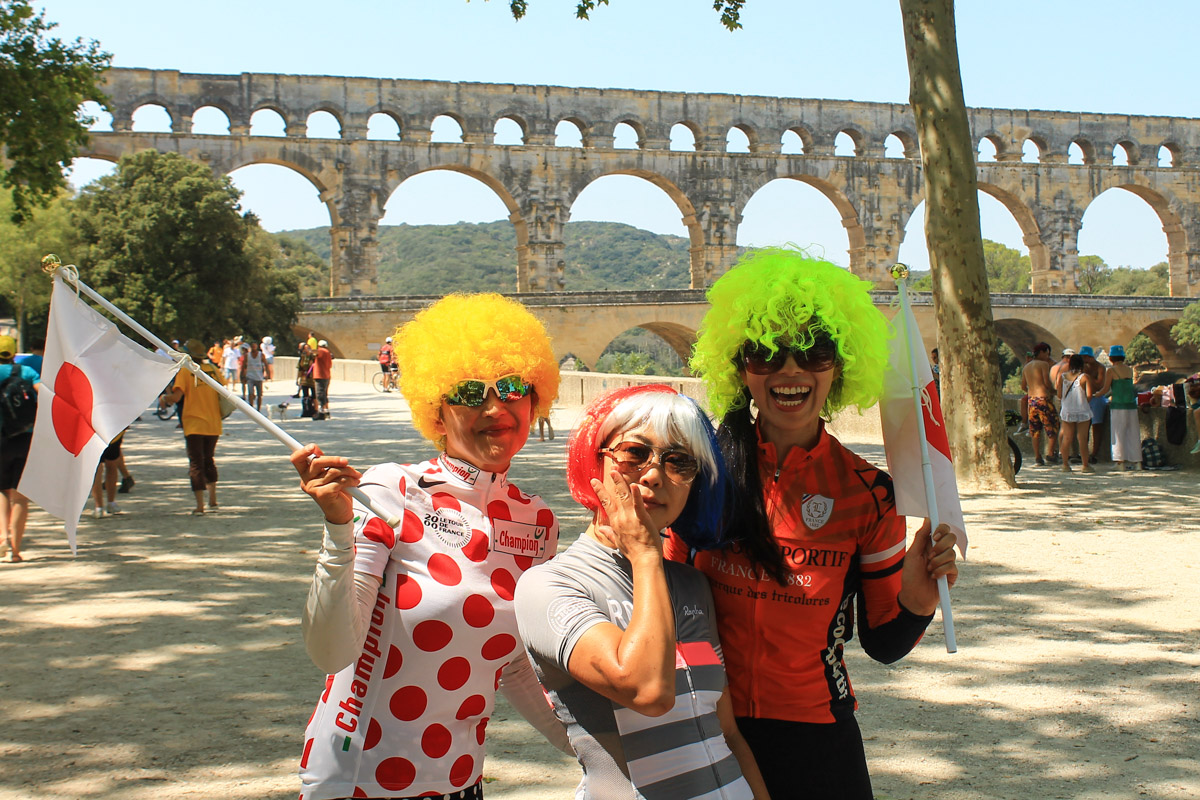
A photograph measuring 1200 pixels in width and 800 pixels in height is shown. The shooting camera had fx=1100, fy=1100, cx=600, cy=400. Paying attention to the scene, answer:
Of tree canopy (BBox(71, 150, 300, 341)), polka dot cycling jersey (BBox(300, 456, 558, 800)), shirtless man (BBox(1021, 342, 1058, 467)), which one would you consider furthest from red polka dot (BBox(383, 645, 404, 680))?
tree canopy (BBox(71, 150, 300, 341))

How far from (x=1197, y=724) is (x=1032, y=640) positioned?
124cm

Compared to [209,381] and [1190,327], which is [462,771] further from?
[1190,327]

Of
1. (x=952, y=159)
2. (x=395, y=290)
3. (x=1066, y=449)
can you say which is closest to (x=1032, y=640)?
(x=952, y=159)

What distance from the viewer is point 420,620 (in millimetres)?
2025

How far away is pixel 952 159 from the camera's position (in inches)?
397

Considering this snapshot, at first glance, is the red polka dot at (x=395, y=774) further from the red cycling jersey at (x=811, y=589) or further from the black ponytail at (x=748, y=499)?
the black ponytail at (x=748, y=499)

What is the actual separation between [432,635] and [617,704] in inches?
17.3

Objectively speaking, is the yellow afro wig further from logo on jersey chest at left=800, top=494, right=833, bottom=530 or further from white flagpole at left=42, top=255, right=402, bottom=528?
logo on jersey chest at left=800, top=494, right=833, bottom=530

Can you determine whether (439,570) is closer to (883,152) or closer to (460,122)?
(460,122)

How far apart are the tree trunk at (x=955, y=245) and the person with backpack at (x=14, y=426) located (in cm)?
756

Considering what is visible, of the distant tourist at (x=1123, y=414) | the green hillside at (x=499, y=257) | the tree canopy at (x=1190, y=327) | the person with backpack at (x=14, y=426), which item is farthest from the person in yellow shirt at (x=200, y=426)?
the green hillside at (x=499, y=257)

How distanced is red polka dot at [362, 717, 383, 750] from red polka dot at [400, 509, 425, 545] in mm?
336

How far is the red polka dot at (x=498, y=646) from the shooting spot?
2082 mm

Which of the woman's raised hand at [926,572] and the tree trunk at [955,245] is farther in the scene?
the tree trunk at [955,245]
